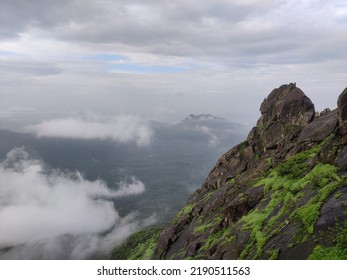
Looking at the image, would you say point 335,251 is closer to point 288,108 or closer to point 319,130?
point 319,130

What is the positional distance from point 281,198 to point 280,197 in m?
0.39

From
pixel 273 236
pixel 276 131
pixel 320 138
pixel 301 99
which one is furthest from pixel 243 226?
pixel 301 99

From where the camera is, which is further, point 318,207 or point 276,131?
point 276,131

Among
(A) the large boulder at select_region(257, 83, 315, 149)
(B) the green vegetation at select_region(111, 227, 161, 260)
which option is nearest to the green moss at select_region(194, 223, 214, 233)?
(A) the large boulder at select_region(257, 83, 315, 149)

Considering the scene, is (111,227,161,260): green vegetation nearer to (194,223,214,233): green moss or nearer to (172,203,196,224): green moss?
(172,203,196,224): green moss

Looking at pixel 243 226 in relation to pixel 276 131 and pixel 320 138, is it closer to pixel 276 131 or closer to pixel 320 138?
pixel 320 138

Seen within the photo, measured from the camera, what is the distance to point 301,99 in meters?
56.8

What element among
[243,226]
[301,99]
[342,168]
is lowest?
[243,226]

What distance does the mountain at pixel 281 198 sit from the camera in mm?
22031

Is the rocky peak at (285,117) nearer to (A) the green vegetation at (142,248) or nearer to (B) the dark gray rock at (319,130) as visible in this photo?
(B) the dark gray rock at (319,130)

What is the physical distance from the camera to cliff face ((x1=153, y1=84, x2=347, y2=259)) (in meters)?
22.1
